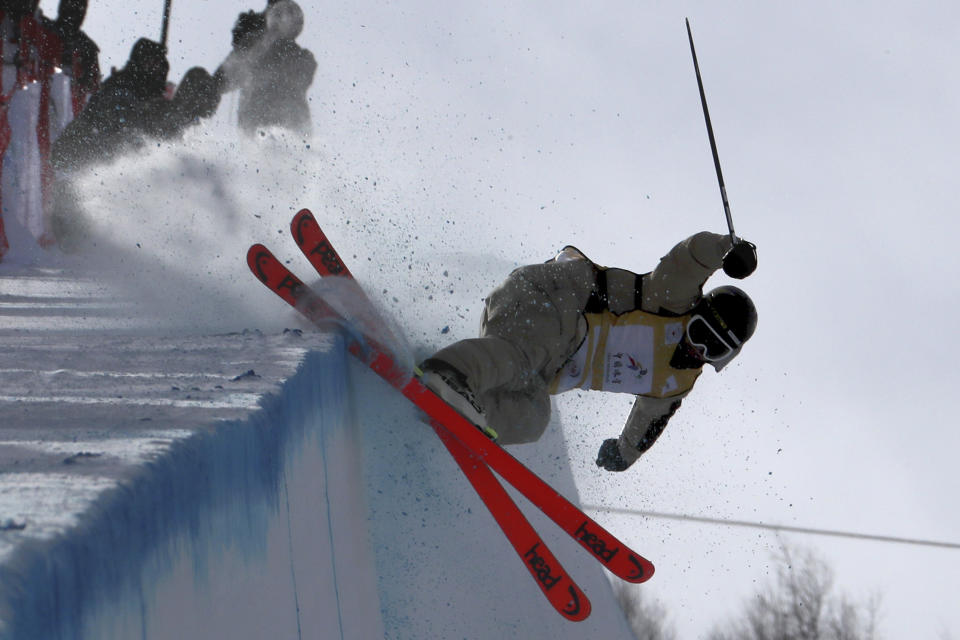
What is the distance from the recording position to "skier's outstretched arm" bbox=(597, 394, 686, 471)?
3.33 m

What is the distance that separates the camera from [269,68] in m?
5.79

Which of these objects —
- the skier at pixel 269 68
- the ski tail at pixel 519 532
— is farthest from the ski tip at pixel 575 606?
the skier at pixel 269 68

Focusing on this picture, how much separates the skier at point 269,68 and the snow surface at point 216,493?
2529mm

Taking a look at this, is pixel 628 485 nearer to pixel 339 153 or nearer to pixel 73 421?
pixel 339 153

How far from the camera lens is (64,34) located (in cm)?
545

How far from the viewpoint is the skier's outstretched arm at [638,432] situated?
3328 millimetres

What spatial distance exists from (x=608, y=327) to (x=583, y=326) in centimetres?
10

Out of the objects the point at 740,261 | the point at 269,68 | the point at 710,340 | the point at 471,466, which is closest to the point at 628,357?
the point at 710,340

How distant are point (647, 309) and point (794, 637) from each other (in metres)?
13.5

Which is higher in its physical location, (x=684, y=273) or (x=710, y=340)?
(x=684, y=273)

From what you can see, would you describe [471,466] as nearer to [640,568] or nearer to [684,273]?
[640,568]

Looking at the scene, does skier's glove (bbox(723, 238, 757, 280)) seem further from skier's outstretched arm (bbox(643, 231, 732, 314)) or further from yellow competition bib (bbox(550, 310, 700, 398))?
yellow competition bib (bbox(550, 310, 700, 398))

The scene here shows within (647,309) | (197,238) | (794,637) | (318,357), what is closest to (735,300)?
(647,309)

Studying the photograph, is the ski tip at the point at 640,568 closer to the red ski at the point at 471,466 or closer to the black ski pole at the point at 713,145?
the red ski at the point at 471,466
